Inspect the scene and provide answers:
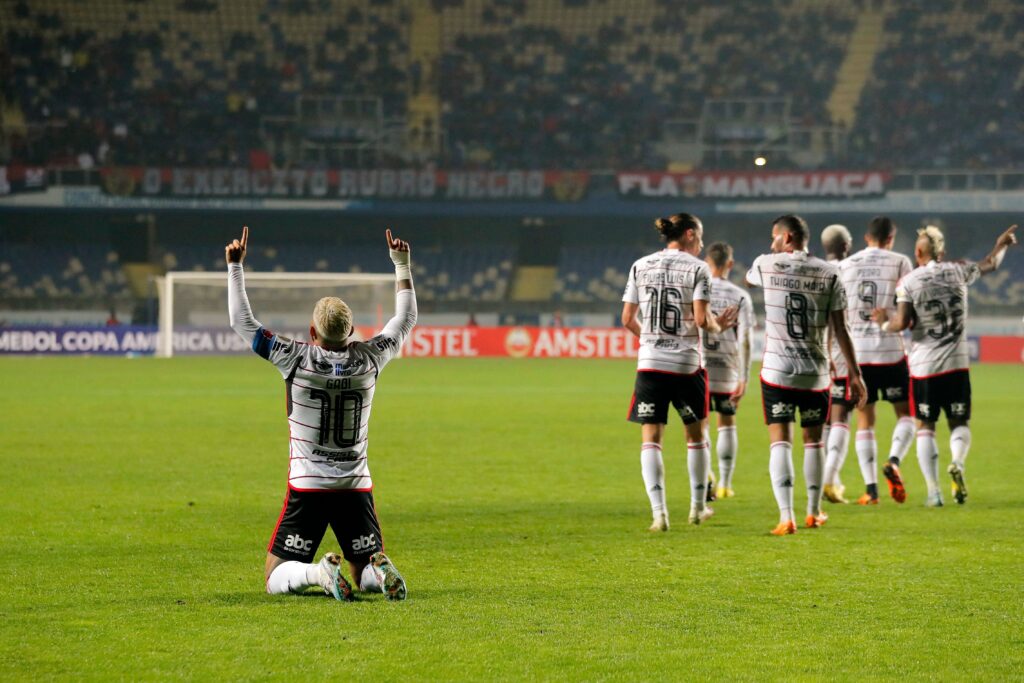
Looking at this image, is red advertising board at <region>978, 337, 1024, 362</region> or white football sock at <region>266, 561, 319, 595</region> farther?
red advertising board at <region>978, 337, 1024, 362</region>

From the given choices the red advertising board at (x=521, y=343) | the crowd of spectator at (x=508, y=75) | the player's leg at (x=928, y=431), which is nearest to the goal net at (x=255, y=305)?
the red advertising board at (x=521, y=343)

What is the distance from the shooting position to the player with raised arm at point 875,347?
10.1 meters

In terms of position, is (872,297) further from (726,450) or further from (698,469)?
(698,469)

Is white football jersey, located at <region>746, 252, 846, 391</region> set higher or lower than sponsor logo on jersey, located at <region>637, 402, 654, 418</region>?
higher

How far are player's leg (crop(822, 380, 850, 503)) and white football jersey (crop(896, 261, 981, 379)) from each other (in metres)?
0.60

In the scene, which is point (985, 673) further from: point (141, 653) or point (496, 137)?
point (496, 137)

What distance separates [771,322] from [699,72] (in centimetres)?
4278

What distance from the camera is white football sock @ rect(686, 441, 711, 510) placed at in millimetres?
8773

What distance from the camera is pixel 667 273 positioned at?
28.1 feet

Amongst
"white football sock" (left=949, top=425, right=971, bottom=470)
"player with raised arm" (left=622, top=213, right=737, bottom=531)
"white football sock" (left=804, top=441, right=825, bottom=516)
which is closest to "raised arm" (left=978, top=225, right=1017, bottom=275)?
"white football sock" (left=949, top=425, right=971, bottom=470)

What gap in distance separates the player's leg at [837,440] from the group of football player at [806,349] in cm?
1

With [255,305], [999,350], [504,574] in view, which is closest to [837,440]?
[504,574]

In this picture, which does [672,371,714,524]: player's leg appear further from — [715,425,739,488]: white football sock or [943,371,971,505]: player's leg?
[943,371,971,505]: player's leg

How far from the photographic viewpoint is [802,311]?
852 centimetres
